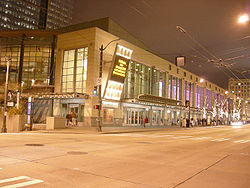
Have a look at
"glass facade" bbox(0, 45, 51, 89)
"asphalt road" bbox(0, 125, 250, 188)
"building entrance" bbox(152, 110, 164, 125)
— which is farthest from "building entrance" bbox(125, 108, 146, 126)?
"asphalt road" bbox(0, 125, 250, 188)

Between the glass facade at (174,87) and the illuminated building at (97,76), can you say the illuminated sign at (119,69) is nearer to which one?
the illuminated building at (97,76)

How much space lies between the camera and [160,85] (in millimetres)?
53281

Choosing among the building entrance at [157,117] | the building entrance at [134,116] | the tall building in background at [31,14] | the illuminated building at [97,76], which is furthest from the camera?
the tall building in background at [31,14]

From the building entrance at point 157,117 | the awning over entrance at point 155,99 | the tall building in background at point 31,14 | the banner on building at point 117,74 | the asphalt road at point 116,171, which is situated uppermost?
the tall building in background at point 31,14

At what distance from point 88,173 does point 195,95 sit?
225ft

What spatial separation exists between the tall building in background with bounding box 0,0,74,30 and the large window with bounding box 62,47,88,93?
86525 millimetres

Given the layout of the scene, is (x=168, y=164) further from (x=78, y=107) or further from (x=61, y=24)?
(x=61, y=24)

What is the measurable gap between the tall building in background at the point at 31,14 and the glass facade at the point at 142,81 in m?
80.3

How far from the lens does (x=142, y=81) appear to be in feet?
153

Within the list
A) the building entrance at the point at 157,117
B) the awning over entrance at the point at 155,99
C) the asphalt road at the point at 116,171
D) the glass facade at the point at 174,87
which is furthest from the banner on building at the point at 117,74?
the asphalt road at the point at 116,171

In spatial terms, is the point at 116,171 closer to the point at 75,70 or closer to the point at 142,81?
the point at 75,70

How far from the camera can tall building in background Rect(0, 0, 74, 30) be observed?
412 feet

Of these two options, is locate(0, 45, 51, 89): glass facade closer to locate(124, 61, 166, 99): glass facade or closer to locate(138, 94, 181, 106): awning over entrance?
locate(124, 61, 166, 99): glass facade

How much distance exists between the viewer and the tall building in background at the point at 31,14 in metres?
126
